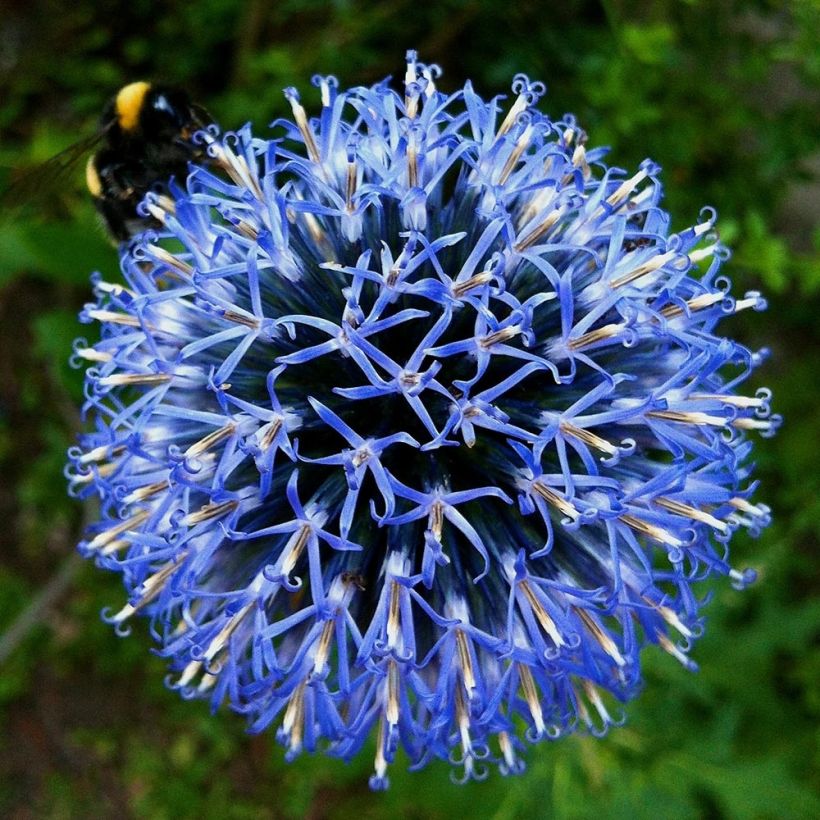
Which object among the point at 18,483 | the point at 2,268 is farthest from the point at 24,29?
the point at 18,483

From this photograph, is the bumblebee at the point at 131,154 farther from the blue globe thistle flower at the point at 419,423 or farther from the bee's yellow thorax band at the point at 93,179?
the blue globe thistle flower at the point at 419,423

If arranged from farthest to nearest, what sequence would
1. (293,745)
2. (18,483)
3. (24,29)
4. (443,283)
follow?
(18,483)
(24,29)
(293,745)
(443,283)

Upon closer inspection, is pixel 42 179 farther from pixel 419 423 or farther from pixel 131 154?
pixel 419 423

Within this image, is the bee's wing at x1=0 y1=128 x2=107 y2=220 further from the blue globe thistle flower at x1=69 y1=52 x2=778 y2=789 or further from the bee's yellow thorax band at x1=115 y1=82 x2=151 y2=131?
the blue globe thistle flower at x1=69 y1=52 x2=778 y2=789

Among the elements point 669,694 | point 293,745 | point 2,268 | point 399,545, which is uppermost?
point 2,268

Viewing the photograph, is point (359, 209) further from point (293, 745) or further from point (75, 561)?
point (75, 561)

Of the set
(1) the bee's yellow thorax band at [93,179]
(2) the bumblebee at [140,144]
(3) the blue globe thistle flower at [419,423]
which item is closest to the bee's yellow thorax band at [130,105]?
(2) the bumblebee at [140,144]
